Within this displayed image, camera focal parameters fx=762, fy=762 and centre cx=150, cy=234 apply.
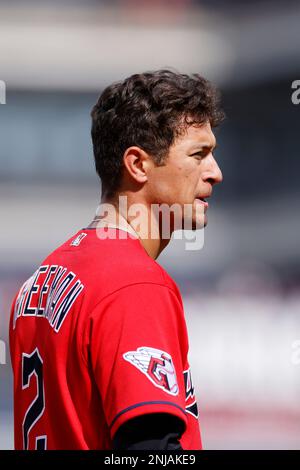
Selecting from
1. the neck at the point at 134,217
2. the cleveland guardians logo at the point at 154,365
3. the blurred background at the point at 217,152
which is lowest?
the cleveland guardians logo at the point at 154,365

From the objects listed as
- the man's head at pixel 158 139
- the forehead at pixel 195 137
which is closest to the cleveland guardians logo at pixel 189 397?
the man's head at pixel 158 139

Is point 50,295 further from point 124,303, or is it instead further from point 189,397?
point 189,397

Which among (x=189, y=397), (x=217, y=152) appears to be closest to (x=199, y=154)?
(x=189, y=397)

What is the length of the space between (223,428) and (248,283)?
5.35 feet

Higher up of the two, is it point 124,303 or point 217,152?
point 217,152

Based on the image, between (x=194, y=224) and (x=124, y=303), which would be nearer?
(x=124, y=303)

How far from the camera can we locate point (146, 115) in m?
1.84

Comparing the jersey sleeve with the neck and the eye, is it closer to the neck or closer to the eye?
the neck

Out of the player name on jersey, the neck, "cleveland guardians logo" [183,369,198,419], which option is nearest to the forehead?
the neck

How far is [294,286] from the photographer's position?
727 centimetres

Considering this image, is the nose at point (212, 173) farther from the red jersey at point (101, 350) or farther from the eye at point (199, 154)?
the red jersey at point (101, 350)

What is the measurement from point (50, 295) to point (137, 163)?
0.38m

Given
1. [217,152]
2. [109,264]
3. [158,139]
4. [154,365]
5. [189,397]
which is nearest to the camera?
[154,365]

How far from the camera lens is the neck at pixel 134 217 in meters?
1.80
